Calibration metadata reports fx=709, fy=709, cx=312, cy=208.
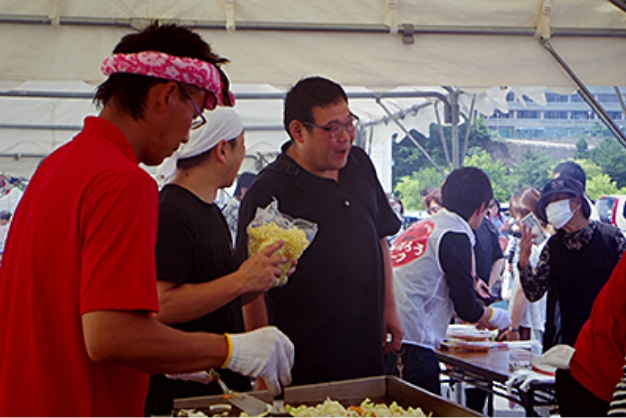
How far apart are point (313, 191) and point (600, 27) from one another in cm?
201

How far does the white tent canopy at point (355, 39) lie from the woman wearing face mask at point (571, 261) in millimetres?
689

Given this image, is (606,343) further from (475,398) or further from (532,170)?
(532,170)

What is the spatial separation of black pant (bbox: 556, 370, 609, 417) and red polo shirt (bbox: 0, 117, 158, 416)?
57.6 inches

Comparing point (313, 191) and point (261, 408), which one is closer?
point (261, 408)

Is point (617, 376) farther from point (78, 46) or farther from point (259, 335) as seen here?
point (78, 46)

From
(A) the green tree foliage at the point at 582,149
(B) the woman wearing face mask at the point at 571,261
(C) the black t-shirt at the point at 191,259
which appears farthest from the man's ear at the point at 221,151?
(A) the green tree foliage at the point at 582,149

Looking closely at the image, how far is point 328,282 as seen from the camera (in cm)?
274

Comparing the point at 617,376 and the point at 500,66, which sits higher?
the point at 500,66

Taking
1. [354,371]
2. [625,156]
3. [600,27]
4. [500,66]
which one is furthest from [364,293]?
[625,156]

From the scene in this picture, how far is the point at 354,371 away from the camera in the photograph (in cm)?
273

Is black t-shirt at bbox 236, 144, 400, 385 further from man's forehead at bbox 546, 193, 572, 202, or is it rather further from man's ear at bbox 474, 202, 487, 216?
man's forehead at bbox 546, 193, 572, 202

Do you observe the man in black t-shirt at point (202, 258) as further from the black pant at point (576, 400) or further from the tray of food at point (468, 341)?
the tray of food at point (468, 341)

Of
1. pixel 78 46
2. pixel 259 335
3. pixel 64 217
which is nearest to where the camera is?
pixel 64 217

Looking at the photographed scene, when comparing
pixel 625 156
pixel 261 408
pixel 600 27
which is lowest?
pixel 261 408
